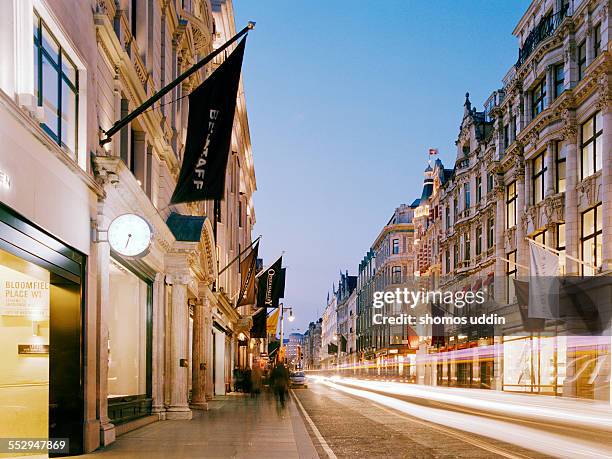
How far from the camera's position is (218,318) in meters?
41.4

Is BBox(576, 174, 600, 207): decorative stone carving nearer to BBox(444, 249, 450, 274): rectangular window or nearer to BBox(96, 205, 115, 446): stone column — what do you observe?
BBox(96, 205, 115, 446): stone column

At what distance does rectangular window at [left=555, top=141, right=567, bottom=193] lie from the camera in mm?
40375

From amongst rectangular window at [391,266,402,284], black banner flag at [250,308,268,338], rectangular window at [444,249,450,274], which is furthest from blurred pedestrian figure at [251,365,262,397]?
rectangular window at [391,266,402,284]

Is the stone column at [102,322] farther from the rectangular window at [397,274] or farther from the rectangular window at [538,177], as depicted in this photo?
the rectangular window at [397,274]

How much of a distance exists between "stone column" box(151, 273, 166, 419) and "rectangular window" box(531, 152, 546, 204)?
27.1 meters

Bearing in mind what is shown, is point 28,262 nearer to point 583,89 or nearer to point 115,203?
point 115,203

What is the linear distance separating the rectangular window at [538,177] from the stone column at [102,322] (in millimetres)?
32533

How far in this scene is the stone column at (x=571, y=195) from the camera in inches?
1465

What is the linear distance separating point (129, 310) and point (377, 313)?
96.4 meters

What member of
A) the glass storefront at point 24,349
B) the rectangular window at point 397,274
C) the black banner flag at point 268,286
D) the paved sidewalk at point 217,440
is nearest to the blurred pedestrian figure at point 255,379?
the black banner flag at point 268,286

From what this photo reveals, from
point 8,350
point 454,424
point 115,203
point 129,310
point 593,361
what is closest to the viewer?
point 8,350

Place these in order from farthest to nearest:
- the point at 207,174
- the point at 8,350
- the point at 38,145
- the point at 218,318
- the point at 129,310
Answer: the point at 218,318 < the point at 129,310 < the point at 207,174 < the point at 8,350 < the point at 38,145

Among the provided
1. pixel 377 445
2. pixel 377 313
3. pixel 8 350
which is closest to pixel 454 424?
pixel 377 445

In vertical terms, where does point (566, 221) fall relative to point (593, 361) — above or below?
above
